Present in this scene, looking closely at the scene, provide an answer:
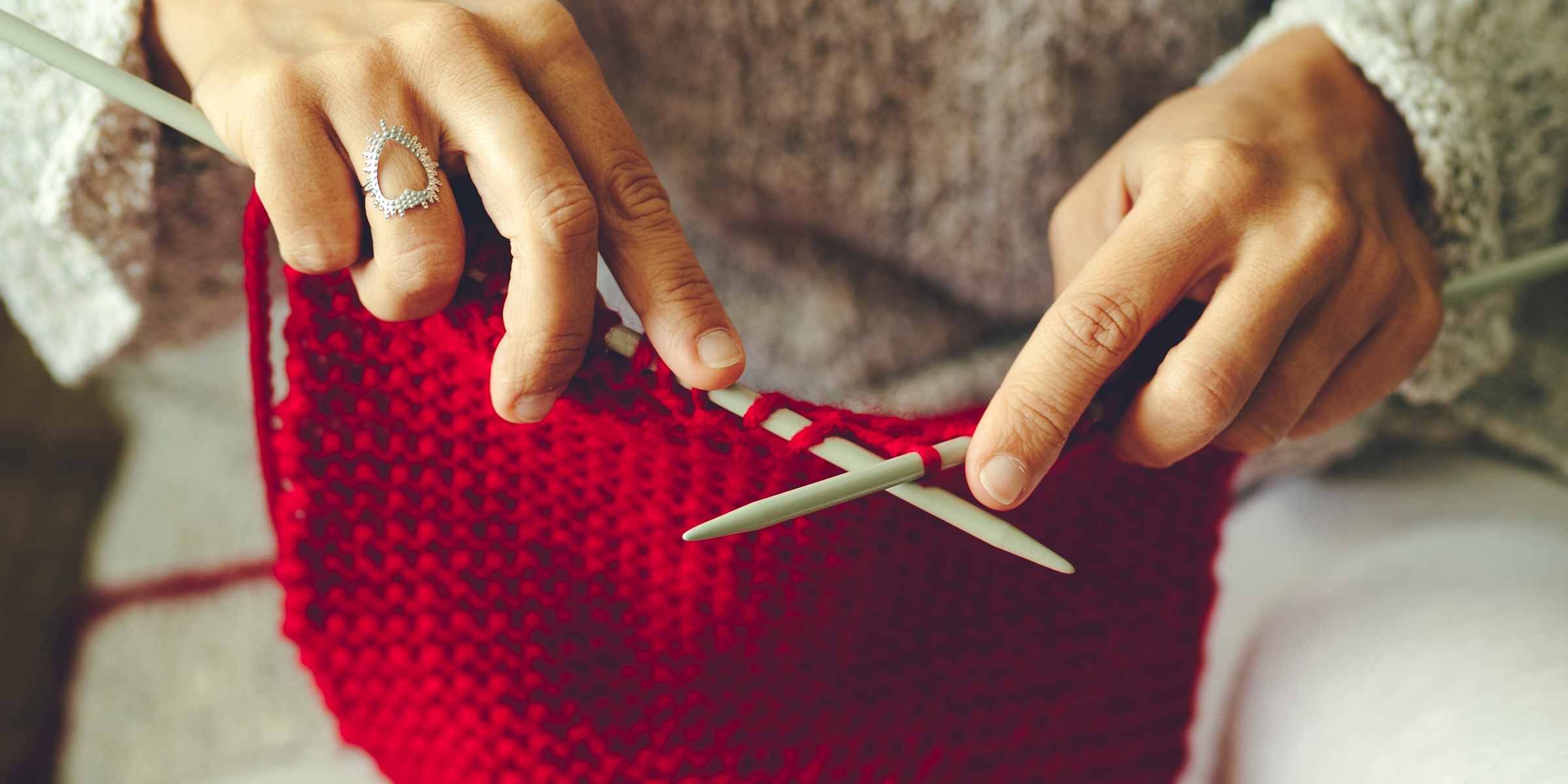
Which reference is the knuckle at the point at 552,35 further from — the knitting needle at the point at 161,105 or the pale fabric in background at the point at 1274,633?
the pale fabric in background at the point at 1274,633

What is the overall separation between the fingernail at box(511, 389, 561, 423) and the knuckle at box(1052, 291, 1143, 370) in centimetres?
24

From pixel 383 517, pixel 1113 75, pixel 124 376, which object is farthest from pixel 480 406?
pixel 124 376

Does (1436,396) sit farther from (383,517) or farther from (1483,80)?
(383,517)

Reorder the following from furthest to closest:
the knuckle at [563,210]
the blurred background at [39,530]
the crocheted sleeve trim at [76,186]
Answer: the blurred background at [39,530] < the crocheted sleeve trim at [76,186] < the knuckle at [563,210]

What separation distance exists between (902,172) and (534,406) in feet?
1.27

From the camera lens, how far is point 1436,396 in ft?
1.93

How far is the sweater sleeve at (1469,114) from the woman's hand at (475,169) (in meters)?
0.45

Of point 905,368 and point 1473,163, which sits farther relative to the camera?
point 905,368

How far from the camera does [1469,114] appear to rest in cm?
54

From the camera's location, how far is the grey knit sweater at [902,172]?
53cm

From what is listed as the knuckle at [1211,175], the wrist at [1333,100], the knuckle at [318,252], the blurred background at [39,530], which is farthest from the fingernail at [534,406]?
the blurred background at [39,530]

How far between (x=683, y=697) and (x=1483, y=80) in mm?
672

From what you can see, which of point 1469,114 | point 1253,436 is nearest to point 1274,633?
point 1253,436

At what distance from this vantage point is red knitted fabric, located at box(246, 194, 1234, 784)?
0.49 metres
